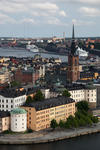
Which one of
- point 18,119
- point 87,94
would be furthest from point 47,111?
point 87,94

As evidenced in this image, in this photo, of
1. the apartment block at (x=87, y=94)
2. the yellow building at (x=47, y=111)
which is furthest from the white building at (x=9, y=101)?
the apartment block at (x=87, y=94)

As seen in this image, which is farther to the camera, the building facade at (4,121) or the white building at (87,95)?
the white building at (87,95)

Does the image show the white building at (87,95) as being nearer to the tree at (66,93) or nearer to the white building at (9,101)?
the tree at (66,93)

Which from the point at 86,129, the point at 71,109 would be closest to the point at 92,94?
the point at 71,109

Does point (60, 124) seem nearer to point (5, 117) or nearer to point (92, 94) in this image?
point (5, 117)

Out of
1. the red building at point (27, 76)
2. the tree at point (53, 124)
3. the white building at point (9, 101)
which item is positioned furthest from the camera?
the red building at point (27, 76)
